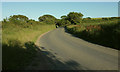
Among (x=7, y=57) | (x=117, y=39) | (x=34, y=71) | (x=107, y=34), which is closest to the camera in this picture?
(x=34, y=71)

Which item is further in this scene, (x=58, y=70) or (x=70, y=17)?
(x=70, y=17)

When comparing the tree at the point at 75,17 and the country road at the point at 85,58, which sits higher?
the tree at the point at 75,17

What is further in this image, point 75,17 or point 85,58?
point 75,17

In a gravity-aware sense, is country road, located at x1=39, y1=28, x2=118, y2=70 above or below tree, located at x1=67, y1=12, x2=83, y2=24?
below

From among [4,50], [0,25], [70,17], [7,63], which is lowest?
[7,63]

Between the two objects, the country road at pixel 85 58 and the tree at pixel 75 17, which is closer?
the country road at pixel 85 58

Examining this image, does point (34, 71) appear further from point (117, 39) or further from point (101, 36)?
point (101, 36)

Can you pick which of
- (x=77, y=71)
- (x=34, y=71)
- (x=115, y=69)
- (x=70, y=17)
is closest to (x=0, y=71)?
(x=34, y=71)

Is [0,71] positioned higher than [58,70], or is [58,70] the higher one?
[0,71]

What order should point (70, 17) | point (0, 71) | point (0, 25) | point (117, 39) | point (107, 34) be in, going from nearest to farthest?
point (0, 71)
point (117, 39)
point (107, 34)
point (0, 25)
point (70, 17)

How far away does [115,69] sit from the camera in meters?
4.80

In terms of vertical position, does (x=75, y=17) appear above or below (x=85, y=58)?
above

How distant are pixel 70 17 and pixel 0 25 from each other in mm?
61199

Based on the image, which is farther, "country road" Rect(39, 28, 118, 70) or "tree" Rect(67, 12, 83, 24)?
"tree" Rect(67, 12, 83, 24)
